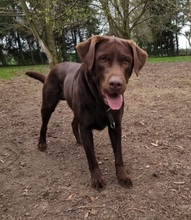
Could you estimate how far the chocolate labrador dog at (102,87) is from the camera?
293 cm

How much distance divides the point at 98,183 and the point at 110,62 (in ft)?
4.36

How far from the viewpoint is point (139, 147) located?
14.7 ft

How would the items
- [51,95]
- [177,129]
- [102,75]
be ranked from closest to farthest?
[102,75]
[51,95]
[177,129]

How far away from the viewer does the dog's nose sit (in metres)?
2.77

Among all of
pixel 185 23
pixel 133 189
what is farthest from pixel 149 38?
pixel 133 189

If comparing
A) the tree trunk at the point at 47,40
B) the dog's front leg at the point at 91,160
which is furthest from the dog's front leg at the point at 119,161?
the tree trunk at the point at 47,40

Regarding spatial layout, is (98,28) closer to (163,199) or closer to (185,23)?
(185,23)

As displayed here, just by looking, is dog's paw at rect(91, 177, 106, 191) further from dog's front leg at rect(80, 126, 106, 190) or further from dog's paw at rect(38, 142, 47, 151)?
dog's paw at rect(38, 142, 47, 151)

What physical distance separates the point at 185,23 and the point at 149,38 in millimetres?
5427

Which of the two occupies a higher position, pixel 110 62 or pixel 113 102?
pixel 110 62

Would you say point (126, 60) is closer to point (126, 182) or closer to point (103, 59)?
point (103, 59)

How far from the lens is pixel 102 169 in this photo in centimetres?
386

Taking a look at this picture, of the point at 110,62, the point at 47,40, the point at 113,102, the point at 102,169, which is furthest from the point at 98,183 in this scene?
the point at 47,40

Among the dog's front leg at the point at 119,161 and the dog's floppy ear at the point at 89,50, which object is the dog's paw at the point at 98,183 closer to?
the dog's front leg at the point at 119,161
